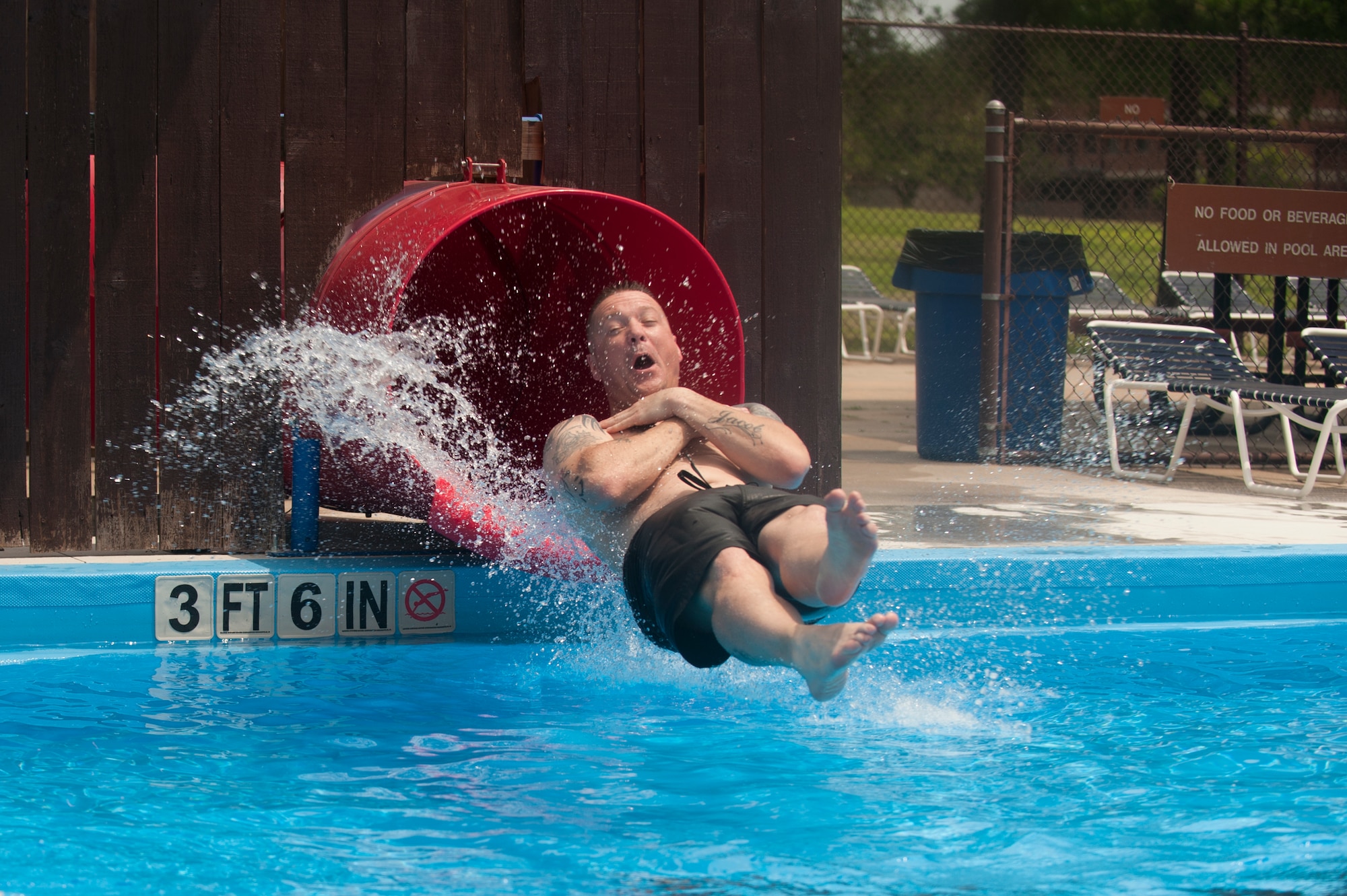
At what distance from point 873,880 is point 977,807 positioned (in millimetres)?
424

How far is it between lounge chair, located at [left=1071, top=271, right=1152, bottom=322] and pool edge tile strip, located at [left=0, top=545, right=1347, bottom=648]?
3740 mm

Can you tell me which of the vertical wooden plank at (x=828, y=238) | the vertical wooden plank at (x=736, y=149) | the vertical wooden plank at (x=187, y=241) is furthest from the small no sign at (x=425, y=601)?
the vertical wooden plank at (x=828, y=238)

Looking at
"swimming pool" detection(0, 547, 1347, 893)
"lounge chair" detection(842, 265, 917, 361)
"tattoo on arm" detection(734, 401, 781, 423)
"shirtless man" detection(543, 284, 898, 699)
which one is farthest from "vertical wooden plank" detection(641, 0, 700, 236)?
"lounge chair" detection(842, 265, 917, 361)

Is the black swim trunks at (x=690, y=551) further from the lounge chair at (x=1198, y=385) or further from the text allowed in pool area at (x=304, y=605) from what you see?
the lounge chair at (x=1198, y=385)

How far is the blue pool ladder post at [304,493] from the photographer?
4160 millimetres

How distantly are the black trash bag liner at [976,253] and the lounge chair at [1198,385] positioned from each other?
1.92 ft

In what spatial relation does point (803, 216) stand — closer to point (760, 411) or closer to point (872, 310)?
point (760, 411)

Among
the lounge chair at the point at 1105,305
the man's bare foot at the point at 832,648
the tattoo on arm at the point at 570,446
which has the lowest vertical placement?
the man's bare foot at the point at 832,648

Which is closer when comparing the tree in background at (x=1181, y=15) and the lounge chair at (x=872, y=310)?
the lounge chair at (x=872, y=310)

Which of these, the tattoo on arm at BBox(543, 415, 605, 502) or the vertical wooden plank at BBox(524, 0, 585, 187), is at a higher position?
the vertical wooden plank at BBox(524, 0, 585, 187)

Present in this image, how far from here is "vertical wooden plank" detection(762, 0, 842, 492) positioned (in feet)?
15.5

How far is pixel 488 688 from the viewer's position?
11.9ft

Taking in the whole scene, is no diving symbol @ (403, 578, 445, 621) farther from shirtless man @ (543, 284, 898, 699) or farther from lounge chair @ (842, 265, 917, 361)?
lounge chair @ (842, 265, 917, 361)

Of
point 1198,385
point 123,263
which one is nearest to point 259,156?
point 123,263
